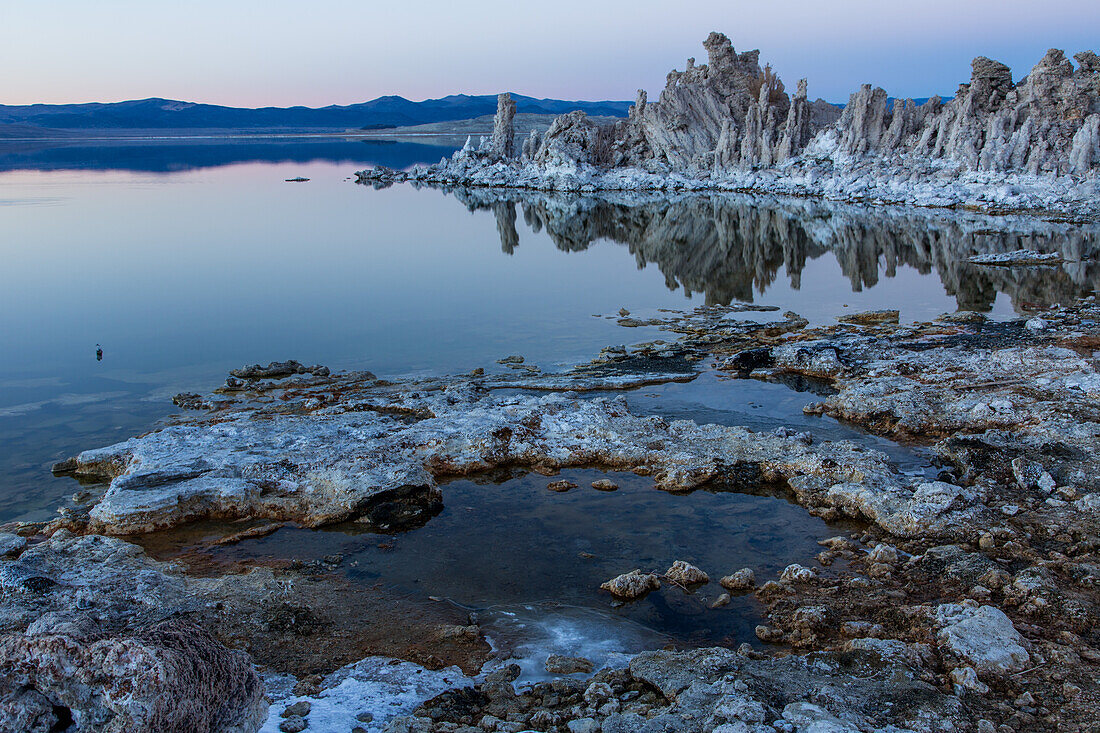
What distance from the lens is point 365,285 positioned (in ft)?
64.2

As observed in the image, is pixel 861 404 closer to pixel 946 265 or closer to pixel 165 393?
pixel 165 393

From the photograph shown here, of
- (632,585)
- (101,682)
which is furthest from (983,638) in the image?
(101,682)

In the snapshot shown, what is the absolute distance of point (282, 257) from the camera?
76.6 ft

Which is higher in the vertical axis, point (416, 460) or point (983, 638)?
point (983, 638)

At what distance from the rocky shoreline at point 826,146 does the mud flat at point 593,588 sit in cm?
2504

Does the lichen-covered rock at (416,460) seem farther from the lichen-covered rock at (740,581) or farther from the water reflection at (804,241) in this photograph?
the water reflection at (804,241)

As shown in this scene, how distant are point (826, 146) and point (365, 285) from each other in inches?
1244

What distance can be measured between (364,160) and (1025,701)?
8001cm

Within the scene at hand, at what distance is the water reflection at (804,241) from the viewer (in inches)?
749

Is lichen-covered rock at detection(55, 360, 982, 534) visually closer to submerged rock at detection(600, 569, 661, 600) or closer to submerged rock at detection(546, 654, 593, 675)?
submerged rock at detection(600, 569, 661, 600)

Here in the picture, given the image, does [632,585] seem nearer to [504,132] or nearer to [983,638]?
[983,638]

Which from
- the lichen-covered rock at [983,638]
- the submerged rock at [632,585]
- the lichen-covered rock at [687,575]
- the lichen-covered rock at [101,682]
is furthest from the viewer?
the lichen-covered rock at [687,575]

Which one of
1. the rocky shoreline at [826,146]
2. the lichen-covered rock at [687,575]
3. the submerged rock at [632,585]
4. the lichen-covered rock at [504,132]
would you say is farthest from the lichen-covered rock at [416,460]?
the lichen-covered rock at [504,132]

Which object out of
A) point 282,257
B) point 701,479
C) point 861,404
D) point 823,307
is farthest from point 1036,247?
point 282,257
